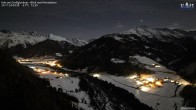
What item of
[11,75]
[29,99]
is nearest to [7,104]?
[29,99]

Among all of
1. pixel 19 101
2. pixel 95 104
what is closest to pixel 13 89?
pixel 19 101

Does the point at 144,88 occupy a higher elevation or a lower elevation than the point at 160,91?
lower

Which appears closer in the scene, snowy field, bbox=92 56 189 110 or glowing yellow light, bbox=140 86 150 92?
snowy field, bbox=92 56 189 110

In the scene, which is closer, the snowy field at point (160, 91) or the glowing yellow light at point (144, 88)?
the snowy field at point (160, 91)

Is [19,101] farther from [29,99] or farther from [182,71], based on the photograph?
[182,71]

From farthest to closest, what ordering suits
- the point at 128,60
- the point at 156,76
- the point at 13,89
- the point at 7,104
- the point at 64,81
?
the point at 128,60 → the point at 156,76 → the point at 64,81 → the point at 13,89 → the point at 7,104

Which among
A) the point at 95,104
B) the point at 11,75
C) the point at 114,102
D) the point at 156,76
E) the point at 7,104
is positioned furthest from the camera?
the point at 156,76

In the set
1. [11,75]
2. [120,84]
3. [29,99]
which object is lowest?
[120,84]

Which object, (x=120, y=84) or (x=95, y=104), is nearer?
(x=95, y=104)

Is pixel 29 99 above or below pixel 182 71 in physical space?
above

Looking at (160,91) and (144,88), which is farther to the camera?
(144,88)
